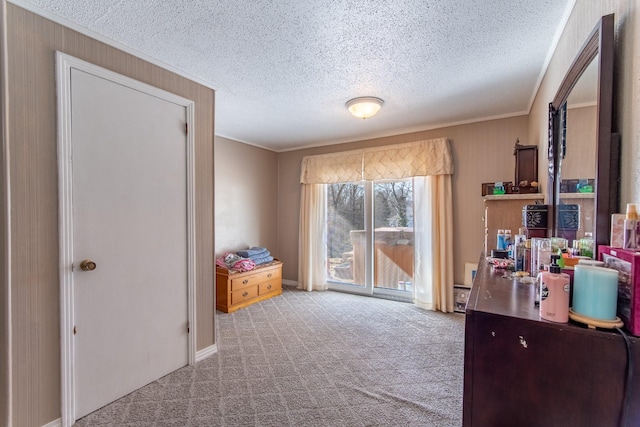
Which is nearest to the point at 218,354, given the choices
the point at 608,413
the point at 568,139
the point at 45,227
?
the point at 45,227

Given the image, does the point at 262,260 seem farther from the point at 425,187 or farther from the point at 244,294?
the point at 425,187

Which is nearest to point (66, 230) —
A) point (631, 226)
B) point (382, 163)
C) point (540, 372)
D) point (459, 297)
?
point (540, 372)

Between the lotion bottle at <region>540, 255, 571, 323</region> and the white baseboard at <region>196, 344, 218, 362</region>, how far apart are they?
251cm

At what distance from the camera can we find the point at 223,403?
6.45ft

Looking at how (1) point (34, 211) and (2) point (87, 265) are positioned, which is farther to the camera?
(2) point (87, 265)

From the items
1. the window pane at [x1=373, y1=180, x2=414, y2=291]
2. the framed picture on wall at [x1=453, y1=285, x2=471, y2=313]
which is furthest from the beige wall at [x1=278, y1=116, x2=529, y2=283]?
the window pane at [x1=373, y1=180, x2=414, y2=291]

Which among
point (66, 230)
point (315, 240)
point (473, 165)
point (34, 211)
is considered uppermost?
point (473, 165)

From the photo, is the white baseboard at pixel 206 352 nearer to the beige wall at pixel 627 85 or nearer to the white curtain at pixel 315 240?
the white curtain at pixel 315 240

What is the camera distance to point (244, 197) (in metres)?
4.61

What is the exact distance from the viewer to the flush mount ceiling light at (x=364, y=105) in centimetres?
287

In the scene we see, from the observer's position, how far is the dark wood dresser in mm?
749

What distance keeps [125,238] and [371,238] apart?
10.6 ft

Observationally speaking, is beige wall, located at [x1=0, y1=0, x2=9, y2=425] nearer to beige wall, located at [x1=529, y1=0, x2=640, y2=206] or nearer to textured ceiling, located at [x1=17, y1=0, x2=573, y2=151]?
textured ceiling, located at [x1=17, y1=0, x2=573, y2=151]

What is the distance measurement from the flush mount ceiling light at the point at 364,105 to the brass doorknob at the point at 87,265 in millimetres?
2503
